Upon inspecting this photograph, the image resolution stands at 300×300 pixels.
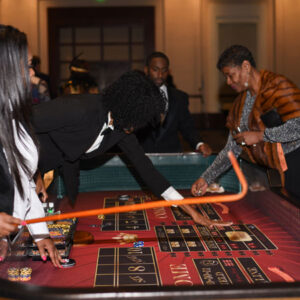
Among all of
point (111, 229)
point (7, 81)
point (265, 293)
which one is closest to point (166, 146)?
point (111, 229)

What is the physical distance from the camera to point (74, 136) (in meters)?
1.98

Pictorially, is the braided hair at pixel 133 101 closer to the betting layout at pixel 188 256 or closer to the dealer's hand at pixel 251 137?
the betting layout at pixel 188 256

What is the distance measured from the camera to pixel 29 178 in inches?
59.3

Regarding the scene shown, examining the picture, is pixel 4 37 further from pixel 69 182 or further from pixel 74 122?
pixel 69 182

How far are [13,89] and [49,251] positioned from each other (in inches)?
23.4

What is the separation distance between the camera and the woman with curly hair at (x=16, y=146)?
4.25 ft

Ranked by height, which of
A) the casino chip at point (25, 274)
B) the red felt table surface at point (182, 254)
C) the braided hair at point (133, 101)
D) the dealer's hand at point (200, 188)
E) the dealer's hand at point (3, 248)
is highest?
the braided hair at point (133, 101)

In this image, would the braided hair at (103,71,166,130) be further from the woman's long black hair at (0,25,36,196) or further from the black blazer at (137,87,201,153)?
the black blazer at (137,87,201,153)

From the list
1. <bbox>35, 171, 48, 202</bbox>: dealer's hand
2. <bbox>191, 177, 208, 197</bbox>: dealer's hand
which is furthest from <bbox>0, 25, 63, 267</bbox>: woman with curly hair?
<bbox>191, 177, 208, 197</bbox>: dealer's hand

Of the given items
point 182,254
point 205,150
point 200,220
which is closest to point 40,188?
point 200,220

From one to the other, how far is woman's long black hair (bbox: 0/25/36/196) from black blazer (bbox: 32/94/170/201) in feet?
1.24

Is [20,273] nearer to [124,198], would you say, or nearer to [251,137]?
[124,198]

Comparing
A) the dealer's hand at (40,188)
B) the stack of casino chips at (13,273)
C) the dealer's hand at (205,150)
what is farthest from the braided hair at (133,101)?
the dealer's hand at (205,150)

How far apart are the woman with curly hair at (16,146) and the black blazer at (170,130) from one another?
1.95 metres
